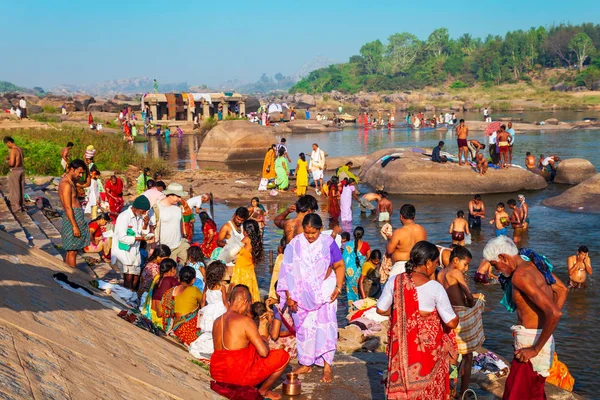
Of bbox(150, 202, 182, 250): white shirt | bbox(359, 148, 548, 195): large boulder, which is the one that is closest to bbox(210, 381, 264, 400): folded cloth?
bbox(150, 202, 182, 250): white shirt

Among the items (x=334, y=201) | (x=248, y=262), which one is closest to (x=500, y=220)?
(x=334, y=201)

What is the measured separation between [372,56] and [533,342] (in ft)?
516

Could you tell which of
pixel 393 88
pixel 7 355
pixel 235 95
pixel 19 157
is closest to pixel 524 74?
pixel 393 88

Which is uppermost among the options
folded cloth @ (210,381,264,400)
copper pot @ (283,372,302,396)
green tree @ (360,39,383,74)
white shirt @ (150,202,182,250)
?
green tree @ (360,39,383,74)

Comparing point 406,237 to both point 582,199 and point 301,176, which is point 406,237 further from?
point 582,199

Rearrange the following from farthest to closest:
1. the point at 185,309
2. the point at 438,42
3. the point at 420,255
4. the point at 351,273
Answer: the point at 438,42 → the point at 351,273 → the point at 185,309 → the point at 420,255

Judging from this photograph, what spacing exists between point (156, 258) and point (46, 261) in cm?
130

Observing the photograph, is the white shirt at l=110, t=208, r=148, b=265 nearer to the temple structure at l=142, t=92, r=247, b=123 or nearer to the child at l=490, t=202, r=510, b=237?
the child at l=490, t=202, r=510, b=237

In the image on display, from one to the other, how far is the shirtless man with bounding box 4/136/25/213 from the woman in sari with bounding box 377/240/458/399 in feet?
33.6

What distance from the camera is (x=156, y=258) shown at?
848 cm

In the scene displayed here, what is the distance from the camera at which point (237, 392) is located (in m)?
5.25

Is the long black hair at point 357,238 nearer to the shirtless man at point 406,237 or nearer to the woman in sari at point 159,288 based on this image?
the shirtless man at point 406,237

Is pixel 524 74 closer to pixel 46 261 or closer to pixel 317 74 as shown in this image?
pixel 317 74

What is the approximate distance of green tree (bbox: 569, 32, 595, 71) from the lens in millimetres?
94500
